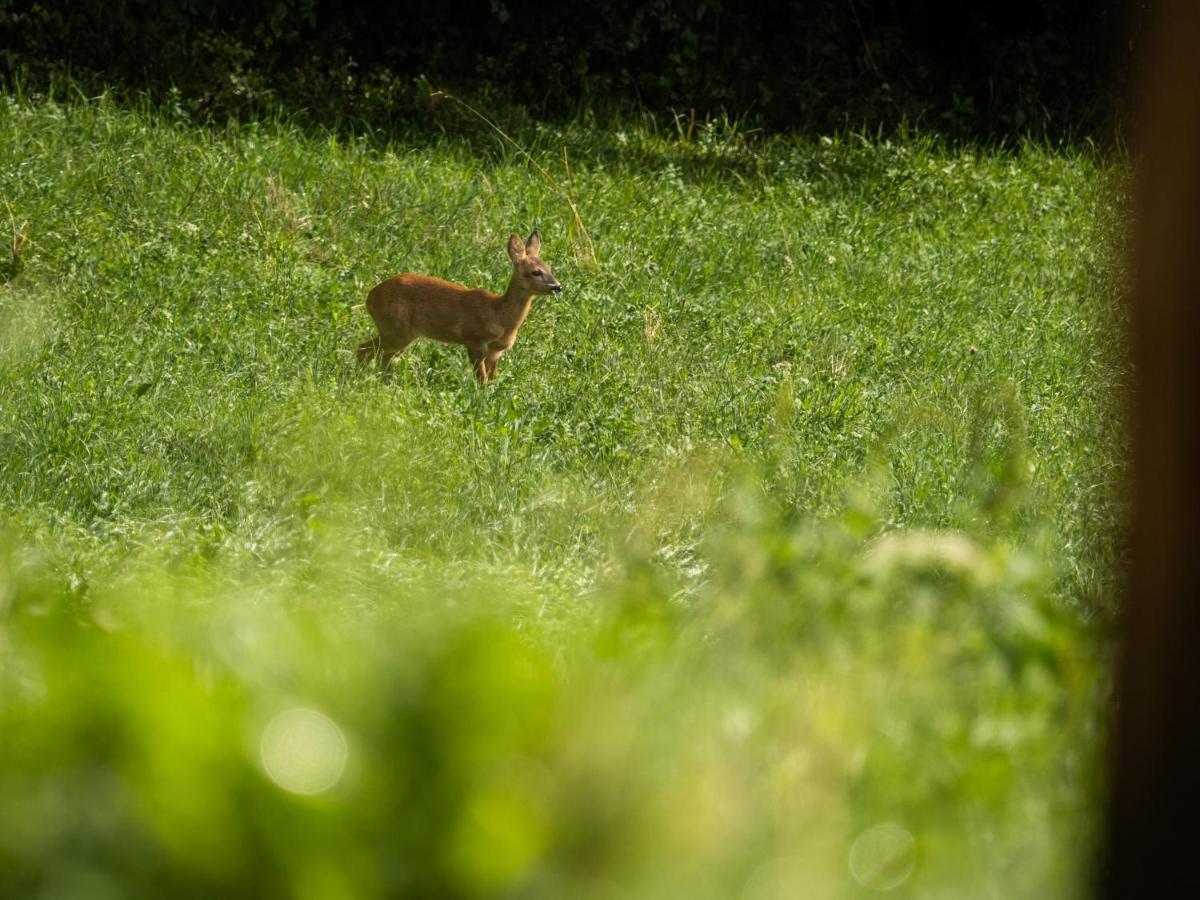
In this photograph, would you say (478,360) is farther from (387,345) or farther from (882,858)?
(882,858)

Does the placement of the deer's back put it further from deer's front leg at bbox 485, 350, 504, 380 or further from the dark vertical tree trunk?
the dark vertical tree trunk

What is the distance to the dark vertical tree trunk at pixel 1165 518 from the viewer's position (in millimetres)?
1900

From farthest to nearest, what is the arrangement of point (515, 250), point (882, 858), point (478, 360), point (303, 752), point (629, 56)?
point (629, 56) < point (515, 250) < point (478, 360) < point (882, 858) < point (303, 752)

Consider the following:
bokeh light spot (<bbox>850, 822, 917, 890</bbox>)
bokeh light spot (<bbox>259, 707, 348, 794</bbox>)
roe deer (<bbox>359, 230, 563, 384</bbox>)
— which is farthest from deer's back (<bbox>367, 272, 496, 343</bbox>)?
bokeh light spot (<bbox>259, 707, 348, 794</bbox>)

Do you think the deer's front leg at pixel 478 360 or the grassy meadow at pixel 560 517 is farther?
the deer's front leg at pixel 478 360

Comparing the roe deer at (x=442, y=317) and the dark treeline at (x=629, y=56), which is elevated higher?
the roe deer at (x=442, y=317)

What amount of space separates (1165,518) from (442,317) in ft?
23.0

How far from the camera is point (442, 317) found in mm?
8750

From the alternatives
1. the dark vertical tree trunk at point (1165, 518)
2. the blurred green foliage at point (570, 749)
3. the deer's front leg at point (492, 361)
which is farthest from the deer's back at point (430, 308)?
the dark vertical tree trunk at point (1165, 518)

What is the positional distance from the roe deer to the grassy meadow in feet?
0.46

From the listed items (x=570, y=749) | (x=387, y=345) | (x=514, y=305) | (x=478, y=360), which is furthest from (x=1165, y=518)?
(x=514, y=305)

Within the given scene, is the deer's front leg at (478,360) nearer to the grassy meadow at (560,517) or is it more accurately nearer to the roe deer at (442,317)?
the roe deer at (442,317)

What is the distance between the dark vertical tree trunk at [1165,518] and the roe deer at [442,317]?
6634 millimetres

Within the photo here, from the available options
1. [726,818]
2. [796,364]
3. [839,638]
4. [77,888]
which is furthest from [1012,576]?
[796,364]
